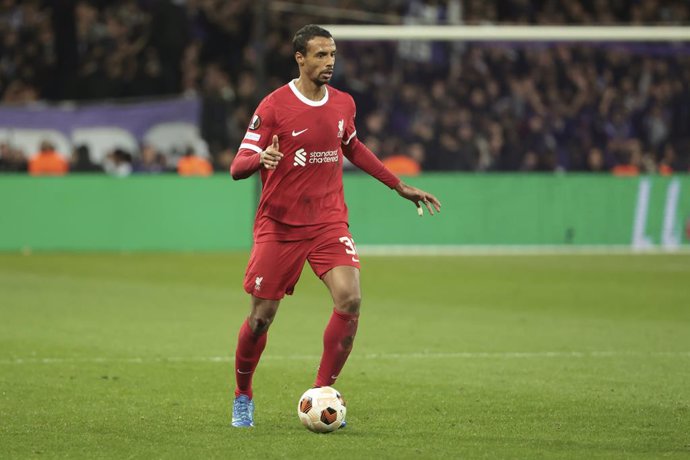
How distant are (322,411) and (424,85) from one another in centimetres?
1808

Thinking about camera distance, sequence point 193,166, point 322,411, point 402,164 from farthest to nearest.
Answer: point 402,164 < point 193,166 < point 322,411

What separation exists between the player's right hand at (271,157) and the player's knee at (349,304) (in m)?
0.86

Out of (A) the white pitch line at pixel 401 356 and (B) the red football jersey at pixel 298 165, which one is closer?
(B) the red football jersey at pixel 298 165

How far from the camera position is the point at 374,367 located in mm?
10234

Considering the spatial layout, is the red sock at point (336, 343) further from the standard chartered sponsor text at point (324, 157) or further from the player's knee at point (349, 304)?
the standard chartered sponsor text at point (324, 157)

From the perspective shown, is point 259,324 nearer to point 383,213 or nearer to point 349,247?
point 349,247

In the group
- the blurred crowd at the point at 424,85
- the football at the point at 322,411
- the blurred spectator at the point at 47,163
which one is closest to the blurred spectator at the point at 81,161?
the blurred spectator at the point at 47,163

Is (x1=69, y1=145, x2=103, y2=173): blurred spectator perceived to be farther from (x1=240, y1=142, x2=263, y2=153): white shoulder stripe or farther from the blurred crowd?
(x1=240, y1=142, x2=263, y2=153): white shoulder stripe

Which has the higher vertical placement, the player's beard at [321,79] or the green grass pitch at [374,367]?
the player's beard at [321,79]

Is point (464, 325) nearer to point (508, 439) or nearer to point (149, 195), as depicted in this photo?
point (508, 439)

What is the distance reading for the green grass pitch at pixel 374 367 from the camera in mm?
7078

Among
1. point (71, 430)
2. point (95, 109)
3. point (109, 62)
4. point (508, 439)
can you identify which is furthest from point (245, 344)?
point (109, 62)

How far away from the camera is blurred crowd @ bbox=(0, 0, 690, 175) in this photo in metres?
24.7

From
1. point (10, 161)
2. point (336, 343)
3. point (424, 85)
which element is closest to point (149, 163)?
point (10, 161)
